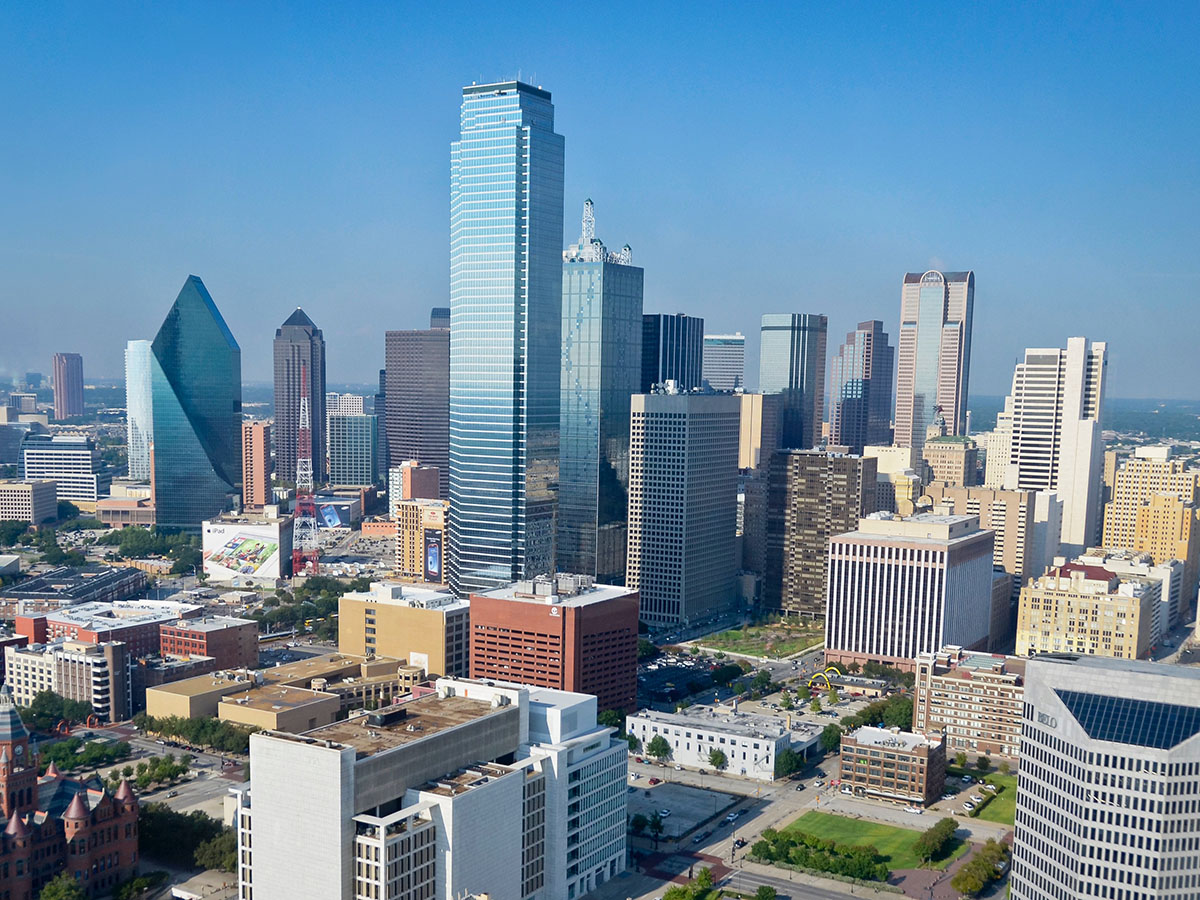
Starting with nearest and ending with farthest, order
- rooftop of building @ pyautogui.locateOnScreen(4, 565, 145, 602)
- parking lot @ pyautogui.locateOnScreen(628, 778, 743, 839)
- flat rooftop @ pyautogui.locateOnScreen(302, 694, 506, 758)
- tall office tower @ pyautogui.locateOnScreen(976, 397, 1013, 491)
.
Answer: flat rooftop @ pyautogui.locateOnScreen(302, 694, 506, 758) → parking lot @ pyautogui.locateOnScreen(628, 778, 743, 839) → rooftop of building @ pyautogui.locateOnScreen(4, 565, 145, 602) → tall office tower @ pyautogui.locateOnScreen(976, 397, 1013, 491)

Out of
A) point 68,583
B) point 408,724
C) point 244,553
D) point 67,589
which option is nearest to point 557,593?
point 408,724

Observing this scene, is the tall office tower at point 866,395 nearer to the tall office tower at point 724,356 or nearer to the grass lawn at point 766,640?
the tall office tower at point 724,356

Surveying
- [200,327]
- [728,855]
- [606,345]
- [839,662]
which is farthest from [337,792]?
[200,327]

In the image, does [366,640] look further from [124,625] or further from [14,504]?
[14,504]

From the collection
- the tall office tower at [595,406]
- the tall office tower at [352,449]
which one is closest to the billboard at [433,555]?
the tall office tower at [595,406]

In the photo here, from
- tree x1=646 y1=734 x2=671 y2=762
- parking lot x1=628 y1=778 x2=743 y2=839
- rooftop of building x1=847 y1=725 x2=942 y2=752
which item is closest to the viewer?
parking lot x1=628 y1=778 x2=743 y2=839

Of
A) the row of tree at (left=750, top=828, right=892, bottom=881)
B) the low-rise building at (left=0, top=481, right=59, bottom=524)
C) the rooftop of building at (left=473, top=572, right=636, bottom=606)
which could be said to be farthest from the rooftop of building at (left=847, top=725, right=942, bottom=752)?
the low-rise building at (left=0, top=481, right=59, bottom=524)

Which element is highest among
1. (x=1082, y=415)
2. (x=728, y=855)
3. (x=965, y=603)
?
(x=1082, y=415)

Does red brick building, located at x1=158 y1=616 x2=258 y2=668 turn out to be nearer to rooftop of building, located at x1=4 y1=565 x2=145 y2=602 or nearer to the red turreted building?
rooftop of building, located at x1=4 y1=565 x2=145 y2=602
